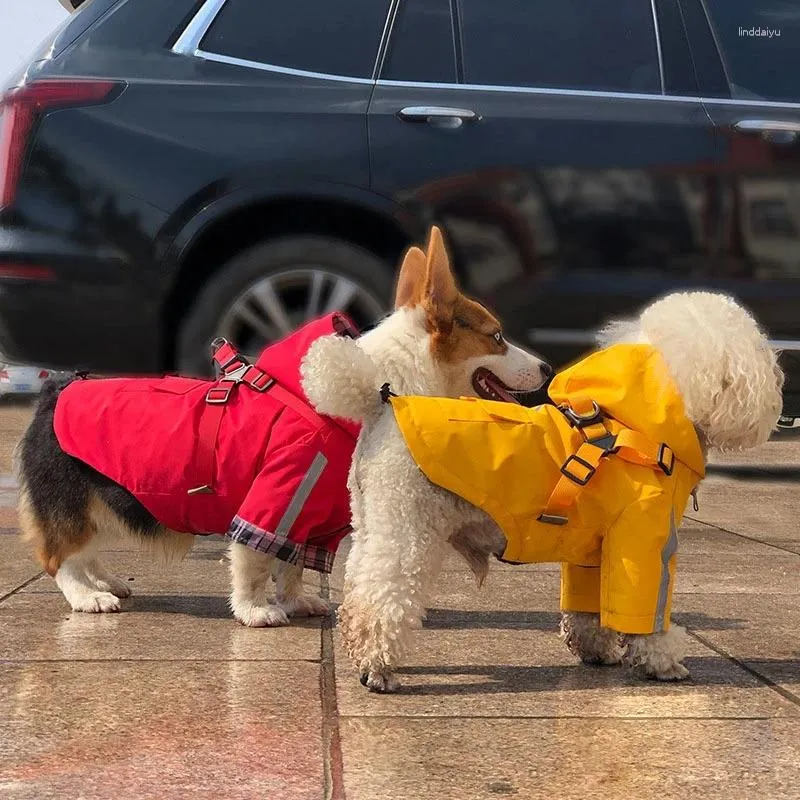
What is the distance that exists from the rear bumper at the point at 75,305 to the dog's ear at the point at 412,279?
1.71 m

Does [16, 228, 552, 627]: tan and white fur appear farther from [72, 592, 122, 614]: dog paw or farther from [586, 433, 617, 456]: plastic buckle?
[586, 433, 617, 456]: plastic buckle

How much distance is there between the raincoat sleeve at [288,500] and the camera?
4242mm

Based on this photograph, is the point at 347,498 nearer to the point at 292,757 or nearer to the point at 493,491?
the point at 493,491

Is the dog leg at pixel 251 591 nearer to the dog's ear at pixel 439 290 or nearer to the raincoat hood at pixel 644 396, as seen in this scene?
the dog's ear at pixel 439 290

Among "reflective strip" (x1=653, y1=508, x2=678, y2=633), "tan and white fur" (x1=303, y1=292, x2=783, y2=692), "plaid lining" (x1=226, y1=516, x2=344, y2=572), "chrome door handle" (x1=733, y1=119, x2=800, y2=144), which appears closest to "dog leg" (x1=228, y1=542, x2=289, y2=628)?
"plaid lining" (x1=226, y1=516, x2=344, y2=572)

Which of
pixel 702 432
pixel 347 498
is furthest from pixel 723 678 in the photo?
pixel 347 498

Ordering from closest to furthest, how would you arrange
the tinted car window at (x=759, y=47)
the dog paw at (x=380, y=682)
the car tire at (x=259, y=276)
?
the dog paw at (x=380, y=682)
the car tire at (x=259, y=276)
the tinted car window at (x=759, y=47)

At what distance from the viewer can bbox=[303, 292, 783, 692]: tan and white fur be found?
3.58 meters

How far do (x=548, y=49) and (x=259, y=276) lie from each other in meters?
1.67

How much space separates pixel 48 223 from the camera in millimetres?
5836

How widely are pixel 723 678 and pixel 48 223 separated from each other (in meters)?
3.58

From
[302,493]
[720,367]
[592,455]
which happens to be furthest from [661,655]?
[302,493]

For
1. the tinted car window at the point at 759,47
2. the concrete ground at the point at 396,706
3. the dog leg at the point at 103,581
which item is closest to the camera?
the concrete ground at the point at 396,706

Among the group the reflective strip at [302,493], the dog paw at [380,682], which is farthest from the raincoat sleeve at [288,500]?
the dog paw at [380,682]
